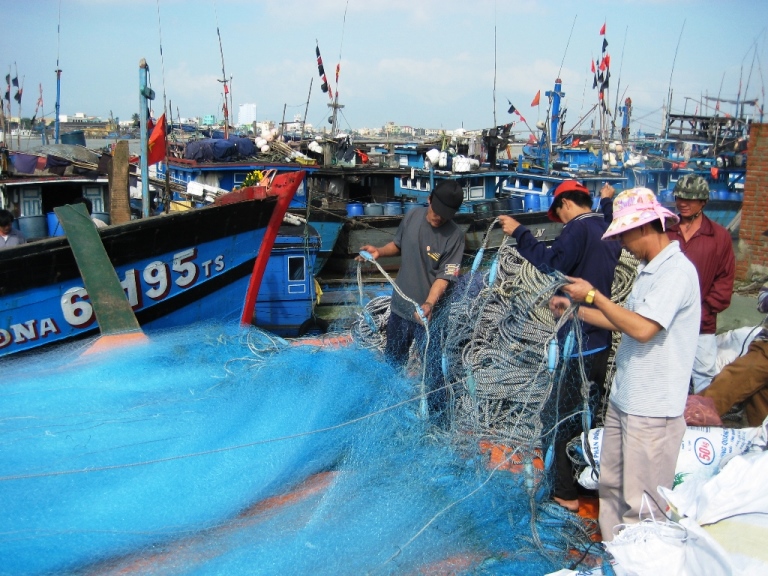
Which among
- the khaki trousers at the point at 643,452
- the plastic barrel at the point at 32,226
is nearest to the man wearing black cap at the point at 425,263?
the khaki trousers at the point at 643,452

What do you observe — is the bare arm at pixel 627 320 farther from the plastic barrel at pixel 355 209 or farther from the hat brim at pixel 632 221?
the plastic barrel at pixel 355 209

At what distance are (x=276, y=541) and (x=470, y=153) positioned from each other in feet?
54.5

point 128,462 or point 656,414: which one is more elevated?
point 656,414

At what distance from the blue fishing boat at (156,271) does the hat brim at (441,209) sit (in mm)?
3104

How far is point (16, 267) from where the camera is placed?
5.30m

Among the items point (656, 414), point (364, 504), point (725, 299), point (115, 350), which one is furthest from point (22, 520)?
point (725, 299)

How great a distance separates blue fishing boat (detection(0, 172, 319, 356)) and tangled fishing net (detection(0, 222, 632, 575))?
4.18 ft

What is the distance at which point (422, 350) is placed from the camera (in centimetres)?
420

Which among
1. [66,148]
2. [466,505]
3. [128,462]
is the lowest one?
[466,505]

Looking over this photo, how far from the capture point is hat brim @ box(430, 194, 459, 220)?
162 inches

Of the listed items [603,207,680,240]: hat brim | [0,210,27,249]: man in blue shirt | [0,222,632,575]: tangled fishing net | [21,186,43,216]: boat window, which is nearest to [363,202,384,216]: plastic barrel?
[21,186,43,216]: boat window

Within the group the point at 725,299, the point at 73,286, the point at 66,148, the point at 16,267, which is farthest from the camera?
the point at 66,148

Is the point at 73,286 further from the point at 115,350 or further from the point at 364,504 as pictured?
the point at 364,504

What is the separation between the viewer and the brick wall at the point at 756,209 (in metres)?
8.45
